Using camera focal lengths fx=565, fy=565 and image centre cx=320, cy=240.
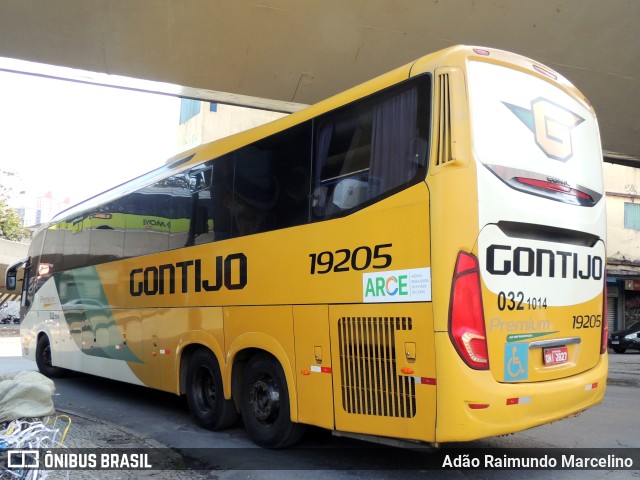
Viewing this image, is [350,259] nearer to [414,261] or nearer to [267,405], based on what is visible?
[414,261]

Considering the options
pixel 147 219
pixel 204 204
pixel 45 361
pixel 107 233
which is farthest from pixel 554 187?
pixel 45 361

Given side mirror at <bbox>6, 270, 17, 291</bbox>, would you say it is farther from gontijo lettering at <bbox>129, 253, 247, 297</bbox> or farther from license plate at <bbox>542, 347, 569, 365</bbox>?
license plate at <bbox>542, 347, 569, 365</bbox>

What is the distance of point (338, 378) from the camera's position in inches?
204

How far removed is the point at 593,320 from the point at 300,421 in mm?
2983

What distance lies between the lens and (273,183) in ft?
21.0

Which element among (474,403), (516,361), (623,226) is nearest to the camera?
(474,403)

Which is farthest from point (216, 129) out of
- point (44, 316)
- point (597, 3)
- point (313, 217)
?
point (313, 217)

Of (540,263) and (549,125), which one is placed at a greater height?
(549,125)

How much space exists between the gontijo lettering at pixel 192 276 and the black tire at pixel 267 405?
99cm

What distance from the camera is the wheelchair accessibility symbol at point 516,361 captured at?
4.50 meters

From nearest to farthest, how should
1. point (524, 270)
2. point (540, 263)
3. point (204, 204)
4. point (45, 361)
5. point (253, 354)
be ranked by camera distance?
1. point (524, 270)
2. point (540, 263)
3. point (253, 354)
4. point (204, 204)
5. point (45, 361)

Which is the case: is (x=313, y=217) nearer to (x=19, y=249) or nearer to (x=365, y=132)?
(x=365, y=132)

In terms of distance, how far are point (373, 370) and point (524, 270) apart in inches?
59.8

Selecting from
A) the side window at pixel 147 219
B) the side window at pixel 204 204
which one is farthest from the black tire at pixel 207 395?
the side window at pixel 147 219
